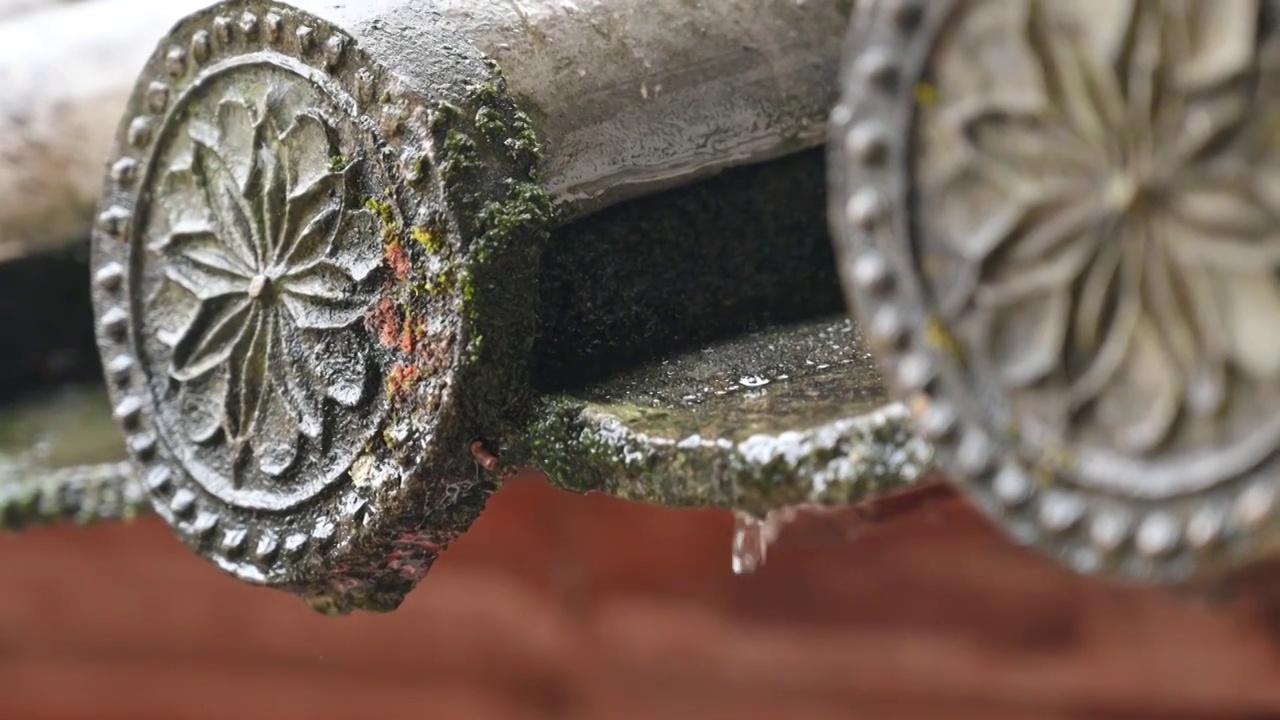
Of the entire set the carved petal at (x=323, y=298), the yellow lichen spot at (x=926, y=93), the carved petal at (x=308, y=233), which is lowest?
the yellow lichen spot at (x=926, y=93)

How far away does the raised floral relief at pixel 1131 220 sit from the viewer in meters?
0.63

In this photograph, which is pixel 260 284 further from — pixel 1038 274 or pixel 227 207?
pixel 1038 274

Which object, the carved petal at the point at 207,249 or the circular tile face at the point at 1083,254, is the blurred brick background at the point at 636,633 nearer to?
the circular tile face at the point at 1083,254

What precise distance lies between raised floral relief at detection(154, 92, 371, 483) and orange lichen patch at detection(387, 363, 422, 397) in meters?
0.03

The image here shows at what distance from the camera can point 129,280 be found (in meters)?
1.18

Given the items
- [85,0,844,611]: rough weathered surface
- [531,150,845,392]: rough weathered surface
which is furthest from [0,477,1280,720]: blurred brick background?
[85,0,844,611]: rough weathered surface

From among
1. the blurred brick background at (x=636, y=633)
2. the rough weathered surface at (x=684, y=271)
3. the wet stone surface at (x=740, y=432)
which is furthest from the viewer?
the blurred brick background at (x=636, y=633)

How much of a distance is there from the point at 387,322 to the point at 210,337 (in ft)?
0.75

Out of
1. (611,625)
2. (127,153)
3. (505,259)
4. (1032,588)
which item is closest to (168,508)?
(127,153)

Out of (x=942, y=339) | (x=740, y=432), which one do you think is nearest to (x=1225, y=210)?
(x=942, y=339)

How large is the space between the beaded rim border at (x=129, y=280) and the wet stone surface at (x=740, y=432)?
0.15 m

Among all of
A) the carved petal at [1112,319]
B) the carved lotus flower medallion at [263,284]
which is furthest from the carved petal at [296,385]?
the carved petal at [1112,319]

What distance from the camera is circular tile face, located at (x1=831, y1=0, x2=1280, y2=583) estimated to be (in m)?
0.63

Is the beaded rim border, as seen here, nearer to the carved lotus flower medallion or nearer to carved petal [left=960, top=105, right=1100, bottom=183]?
the carved lotus flower medallion
